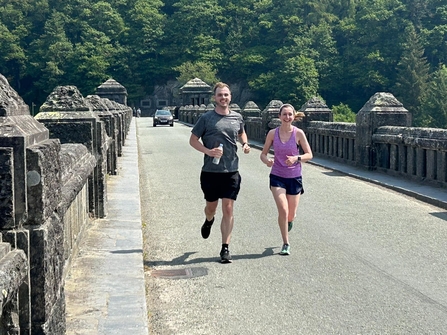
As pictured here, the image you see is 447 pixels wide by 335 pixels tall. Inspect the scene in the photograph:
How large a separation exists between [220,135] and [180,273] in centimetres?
144

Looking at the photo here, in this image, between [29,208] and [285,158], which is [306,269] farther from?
[29,208]

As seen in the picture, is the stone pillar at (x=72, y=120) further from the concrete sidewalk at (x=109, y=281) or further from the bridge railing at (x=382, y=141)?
the bridge railing at (x=382, y=141)

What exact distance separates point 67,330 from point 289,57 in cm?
10027

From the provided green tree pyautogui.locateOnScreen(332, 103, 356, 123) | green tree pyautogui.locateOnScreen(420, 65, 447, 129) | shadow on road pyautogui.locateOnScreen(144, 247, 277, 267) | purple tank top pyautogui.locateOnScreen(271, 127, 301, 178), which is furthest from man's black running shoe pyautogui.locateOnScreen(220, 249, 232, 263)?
green tree pyautogui.locateOnScreen(420, 65, 447, 129)

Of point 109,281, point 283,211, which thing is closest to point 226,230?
point 283,211

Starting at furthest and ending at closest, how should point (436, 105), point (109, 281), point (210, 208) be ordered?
1. point (436, 105)
2. point (210, 208)
3. point (109, 281)

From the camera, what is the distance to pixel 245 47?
112688 mm

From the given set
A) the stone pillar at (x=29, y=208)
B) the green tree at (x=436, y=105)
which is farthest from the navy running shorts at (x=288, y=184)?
the green tree at (x=436, y=105)

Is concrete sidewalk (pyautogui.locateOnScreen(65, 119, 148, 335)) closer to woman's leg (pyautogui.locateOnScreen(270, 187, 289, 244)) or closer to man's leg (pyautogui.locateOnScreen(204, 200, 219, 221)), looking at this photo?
man's leg (pyautogui.locateOnScreen(204, 200, 219, 221))

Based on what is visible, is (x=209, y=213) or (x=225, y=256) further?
(x=209, y=213)

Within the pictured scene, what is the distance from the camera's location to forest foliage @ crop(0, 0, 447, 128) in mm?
95688

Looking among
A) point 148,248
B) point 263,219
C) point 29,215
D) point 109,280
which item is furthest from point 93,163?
point 29,215

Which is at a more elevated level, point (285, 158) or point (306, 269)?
point (285, 158)

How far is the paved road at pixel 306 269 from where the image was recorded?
4988 millimetres
